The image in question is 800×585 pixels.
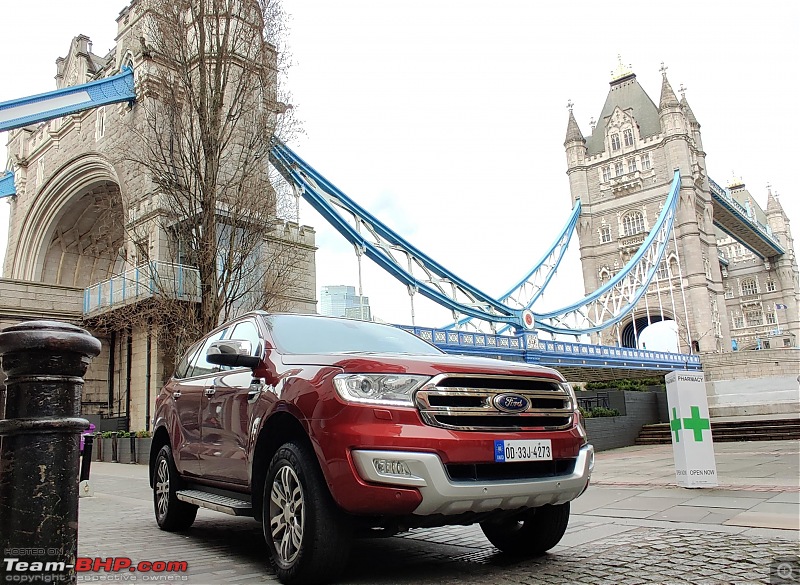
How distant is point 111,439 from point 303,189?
1371 centimetres

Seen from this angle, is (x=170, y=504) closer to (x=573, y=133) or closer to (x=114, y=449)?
(x=114, y=449)

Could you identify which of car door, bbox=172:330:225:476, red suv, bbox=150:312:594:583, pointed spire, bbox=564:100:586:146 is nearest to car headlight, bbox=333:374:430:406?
red suv, bbox=150:312:594:583

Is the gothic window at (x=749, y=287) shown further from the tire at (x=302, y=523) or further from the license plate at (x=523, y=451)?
the tire at (x=302, y=523)

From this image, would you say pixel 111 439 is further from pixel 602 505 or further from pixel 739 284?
pixel 739 284

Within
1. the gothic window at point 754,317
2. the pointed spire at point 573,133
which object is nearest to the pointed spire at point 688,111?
the pointed spire at point 573,133

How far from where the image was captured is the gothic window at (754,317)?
78506 mm

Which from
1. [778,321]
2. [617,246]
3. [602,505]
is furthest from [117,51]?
[778,321]

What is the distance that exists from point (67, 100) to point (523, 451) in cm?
2430

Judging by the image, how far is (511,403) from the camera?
3.65m

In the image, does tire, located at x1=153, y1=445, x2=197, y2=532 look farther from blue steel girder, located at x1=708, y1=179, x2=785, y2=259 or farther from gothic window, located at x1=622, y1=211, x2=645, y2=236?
blue steel girder, located at x1=708, y1=179, x2=785, y2=259

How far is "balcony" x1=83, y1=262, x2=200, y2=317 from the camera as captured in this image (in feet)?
51.1

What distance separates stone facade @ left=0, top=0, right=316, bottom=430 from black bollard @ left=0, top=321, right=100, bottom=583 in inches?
511

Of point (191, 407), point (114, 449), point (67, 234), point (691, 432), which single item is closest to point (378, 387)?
point (191, 407)

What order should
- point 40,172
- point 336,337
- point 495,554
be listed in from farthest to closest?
point 40,172, point 336,337, point 495,554
